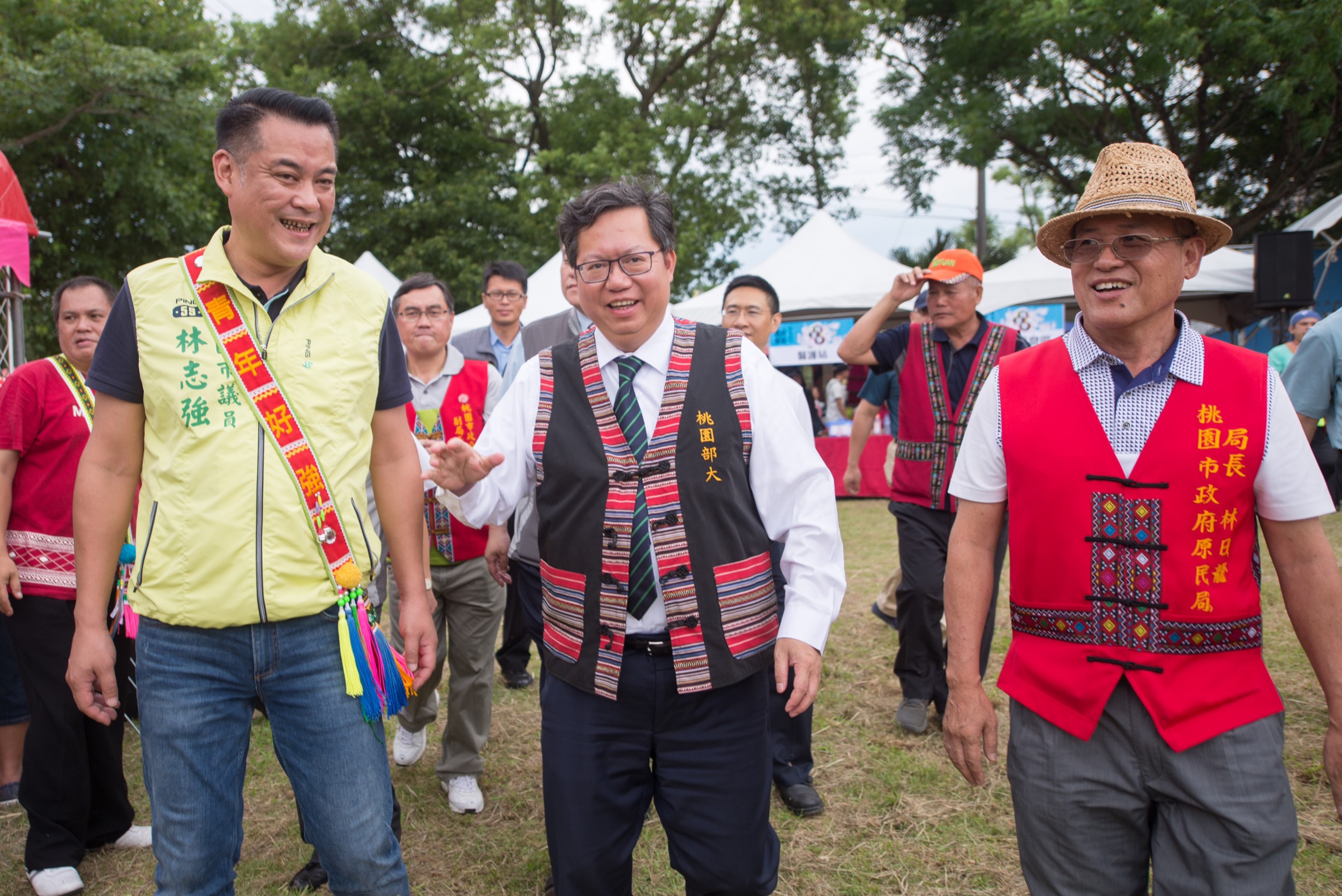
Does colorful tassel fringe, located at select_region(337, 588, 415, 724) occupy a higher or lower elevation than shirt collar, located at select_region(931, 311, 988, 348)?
lower

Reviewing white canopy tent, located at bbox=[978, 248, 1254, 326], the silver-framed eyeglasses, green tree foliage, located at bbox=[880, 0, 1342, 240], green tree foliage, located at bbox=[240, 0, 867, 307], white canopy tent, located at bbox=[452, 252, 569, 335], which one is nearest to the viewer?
the silver-framed eyeglasses

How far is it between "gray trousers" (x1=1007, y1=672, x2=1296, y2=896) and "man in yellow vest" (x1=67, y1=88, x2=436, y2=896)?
141 cm

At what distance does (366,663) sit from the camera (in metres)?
2.05

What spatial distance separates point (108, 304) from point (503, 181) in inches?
732

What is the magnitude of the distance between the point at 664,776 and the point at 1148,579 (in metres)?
1.18

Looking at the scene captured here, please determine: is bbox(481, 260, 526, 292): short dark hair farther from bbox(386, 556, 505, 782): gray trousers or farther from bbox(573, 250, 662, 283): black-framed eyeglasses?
bbox(573, 250, 662, 283): black-framed eyeglasses

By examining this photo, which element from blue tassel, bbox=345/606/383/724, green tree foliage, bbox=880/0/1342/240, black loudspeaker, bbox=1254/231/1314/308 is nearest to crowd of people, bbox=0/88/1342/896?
blue tassel, bbox=345/606/383/724

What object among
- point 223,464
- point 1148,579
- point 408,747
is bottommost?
point 408,747

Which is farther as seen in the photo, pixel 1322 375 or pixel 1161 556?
pixel 1322 375

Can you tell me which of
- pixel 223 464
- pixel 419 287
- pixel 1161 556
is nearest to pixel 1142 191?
pixel 1161 556

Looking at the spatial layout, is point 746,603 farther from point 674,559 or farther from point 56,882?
point 56,882

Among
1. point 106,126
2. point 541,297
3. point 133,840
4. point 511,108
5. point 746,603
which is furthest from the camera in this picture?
point 511,108

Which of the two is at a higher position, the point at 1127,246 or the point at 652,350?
the point at 1127,246

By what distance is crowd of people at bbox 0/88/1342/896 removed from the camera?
1.87 meters
